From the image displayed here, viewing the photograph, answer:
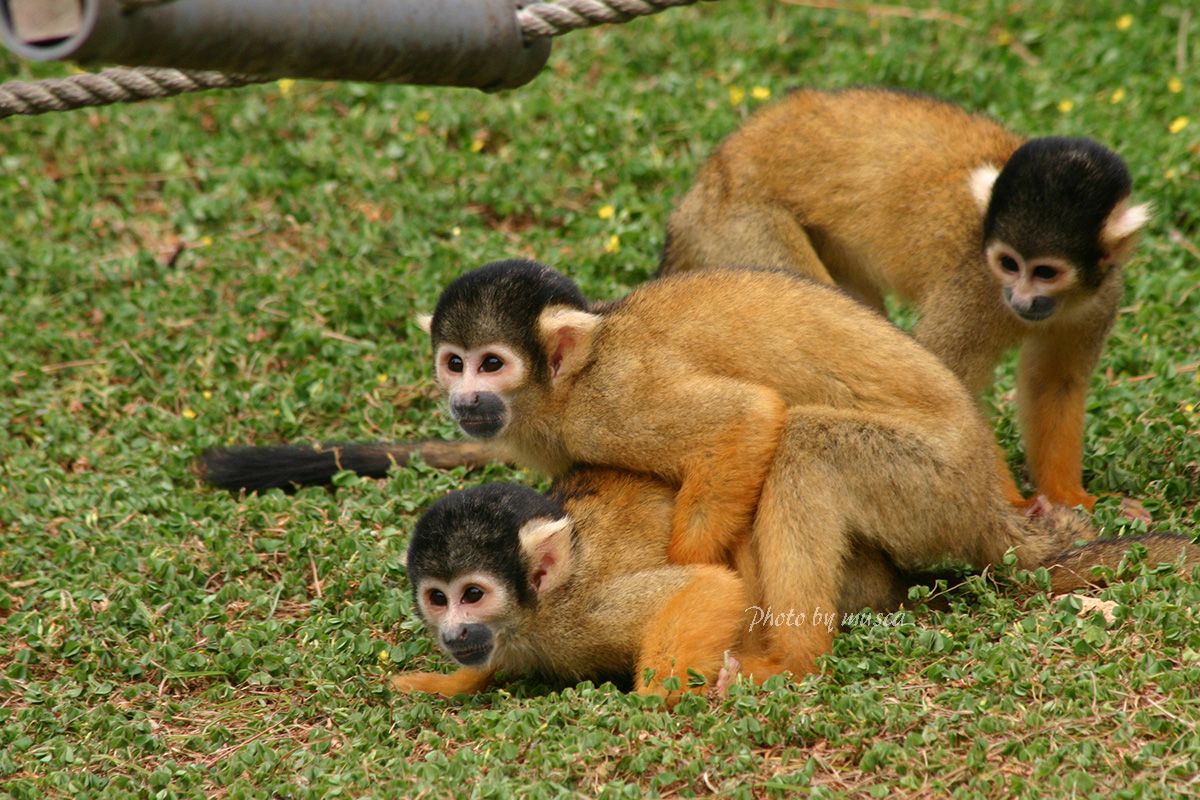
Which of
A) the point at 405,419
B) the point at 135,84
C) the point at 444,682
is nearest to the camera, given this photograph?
the point at 135,84

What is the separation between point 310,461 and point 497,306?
151 centimetres

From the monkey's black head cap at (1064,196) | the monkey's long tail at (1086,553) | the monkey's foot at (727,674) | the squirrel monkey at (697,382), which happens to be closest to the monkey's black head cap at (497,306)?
the squirrel monkey at (697,382)

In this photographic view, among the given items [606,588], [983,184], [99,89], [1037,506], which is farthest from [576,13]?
[1037,506]

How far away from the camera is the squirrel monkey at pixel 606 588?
12.1 feet

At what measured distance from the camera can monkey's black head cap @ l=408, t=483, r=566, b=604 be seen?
372 centimetres

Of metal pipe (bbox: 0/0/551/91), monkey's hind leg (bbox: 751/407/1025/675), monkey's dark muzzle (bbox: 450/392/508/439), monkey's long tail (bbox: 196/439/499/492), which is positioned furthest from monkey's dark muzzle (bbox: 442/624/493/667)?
metal pipe (bbox: 0/0/551/91)

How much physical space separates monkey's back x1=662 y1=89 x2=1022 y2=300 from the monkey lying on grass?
1.20 metres

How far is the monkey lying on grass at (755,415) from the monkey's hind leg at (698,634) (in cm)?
11

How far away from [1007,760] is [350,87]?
6.45 meters

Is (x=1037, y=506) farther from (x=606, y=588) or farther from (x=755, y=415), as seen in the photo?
(x=606, y=588)

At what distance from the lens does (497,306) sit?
Result: 4160mm

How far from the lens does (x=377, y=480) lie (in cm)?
529

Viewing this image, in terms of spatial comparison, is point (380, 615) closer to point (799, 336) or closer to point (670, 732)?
point (670, 732)

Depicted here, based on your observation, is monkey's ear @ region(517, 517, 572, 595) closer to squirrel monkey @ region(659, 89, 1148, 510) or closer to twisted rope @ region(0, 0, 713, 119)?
twisted rope @ region(0, 0, 713, 119)
